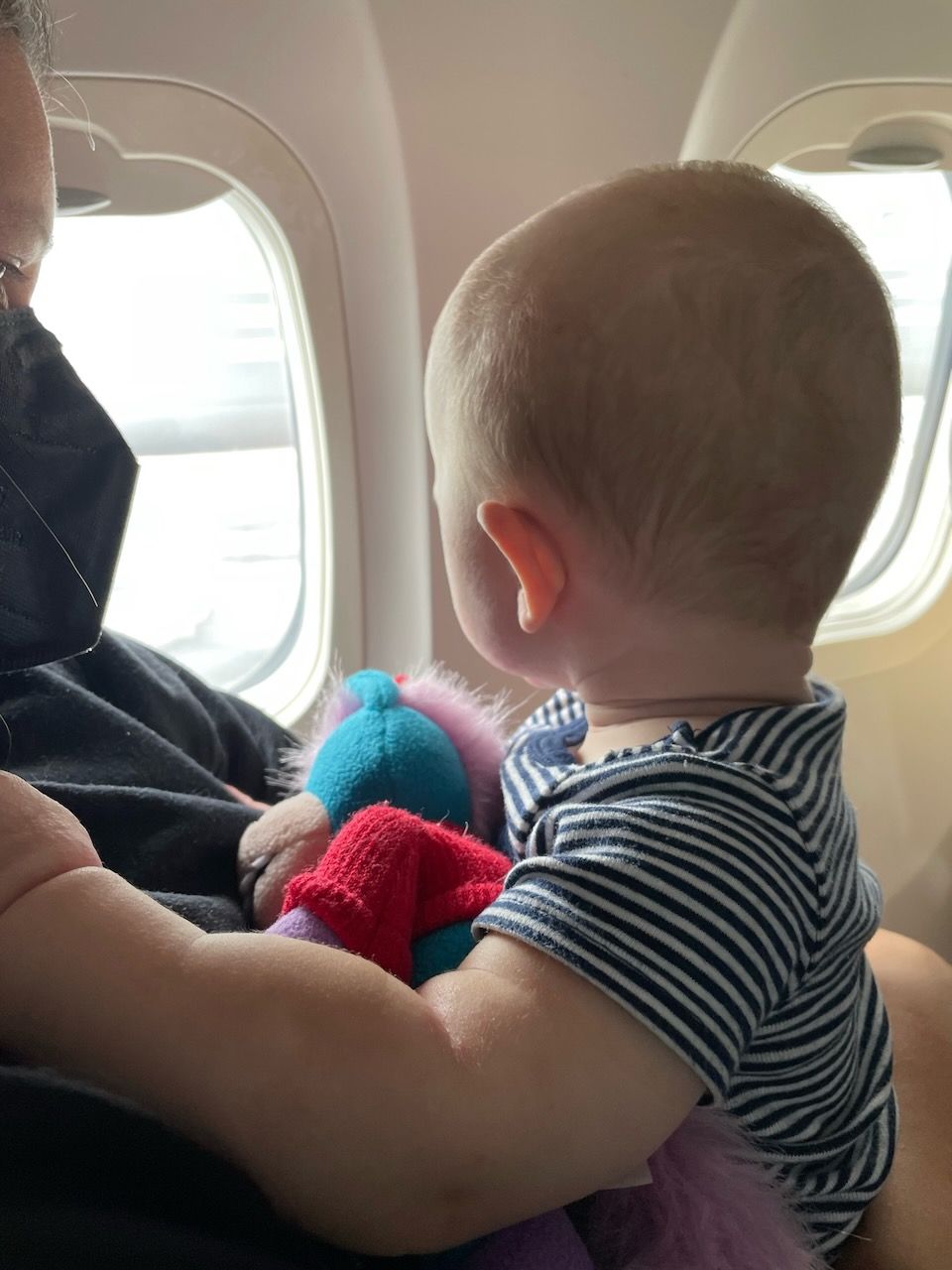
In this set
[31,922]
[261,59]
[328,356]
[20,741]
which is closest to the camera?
[31,922]

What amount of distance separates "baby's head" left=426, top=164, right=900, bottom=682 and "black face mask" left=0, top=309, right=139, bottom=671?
248mm

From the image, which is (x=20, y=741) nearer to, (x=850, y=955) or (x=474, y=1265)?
(x=474, y=1265)

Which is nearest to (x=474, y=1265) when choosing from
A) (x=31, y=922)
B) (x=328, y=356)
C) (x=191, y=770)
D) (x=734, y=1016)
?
(x=734, y=1016)

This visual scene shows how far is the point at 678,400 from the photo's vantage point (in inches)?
26.7

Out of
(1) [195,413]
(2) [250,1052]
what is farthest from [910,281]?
(2) [250,1052]

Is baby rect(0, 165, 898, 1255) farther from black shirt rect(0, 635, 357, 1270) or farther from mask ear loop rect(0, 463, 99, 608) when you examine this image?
mask ear loop rect(0, 463, 99, 608)

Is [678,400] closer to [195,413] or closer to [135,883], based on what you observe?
[135,883]

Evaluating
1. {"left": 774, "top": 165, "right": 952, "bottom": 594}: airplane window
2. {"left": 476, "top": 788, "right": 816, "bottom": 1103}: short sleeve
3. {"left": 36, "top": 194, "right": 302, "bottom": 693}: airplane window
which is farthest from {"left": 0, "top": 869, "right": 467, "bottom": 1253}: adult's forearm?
{"left": 774, "top": 165, "right": 952, "bottom": 594}: airplane window

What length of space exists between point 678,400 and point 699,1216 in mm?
497

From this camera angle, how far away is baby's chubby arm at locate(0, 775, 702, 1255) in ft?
1.67

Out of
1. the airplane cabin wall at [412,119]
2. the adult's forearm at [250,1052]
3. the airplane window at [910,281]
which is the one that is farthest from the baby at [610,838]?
the airplane window at [910,281]

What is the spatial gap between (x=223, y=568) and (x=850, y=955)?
1044 millimetres

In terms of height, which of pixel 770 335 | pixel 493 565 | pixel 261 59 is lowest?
pixel 493 565

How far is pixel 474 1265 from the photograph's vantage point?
1.95ft
